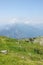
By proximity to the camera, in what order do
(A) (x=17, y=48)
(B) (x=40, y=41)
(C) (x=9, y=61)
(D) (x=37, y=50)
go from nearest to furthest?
(C) (x=9, y=61) → (A) (x=17, y=48) → (D) (x=37, y=50) → (B) (x=40, y=41)

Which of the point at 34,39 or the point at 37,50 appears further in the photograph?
the point at 34,39

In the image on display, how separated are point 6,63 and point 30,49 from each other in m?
29.9

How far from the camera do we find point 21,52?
63.4 meters

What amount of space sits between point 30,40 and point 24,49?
2546 cm

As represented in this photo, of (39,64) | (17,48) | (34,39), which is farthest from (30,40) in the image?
(39,64)

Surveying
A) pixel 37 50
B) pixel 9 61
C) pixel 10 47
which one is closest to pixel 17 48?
pixel 10 47

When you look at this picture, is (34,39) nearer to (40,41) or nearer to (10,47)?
(40,41)

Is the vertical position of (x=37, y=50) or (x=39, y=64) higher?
(x=37, y=50)

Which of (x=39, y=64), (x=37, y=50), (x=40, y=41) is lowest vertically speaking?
(x=39, y=64)

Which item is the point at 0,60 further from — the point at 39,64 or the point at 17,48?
the point at 17,48

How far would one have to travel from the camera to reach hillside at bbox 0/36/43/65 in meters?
44.8

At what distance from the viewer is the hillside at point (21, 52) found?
44.8 metres

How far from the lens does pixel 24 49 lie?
69.2 m

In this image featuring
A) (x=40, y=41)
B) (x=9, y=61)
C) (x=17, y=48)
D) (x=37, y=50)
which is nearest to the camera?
(x=9, y=61)
